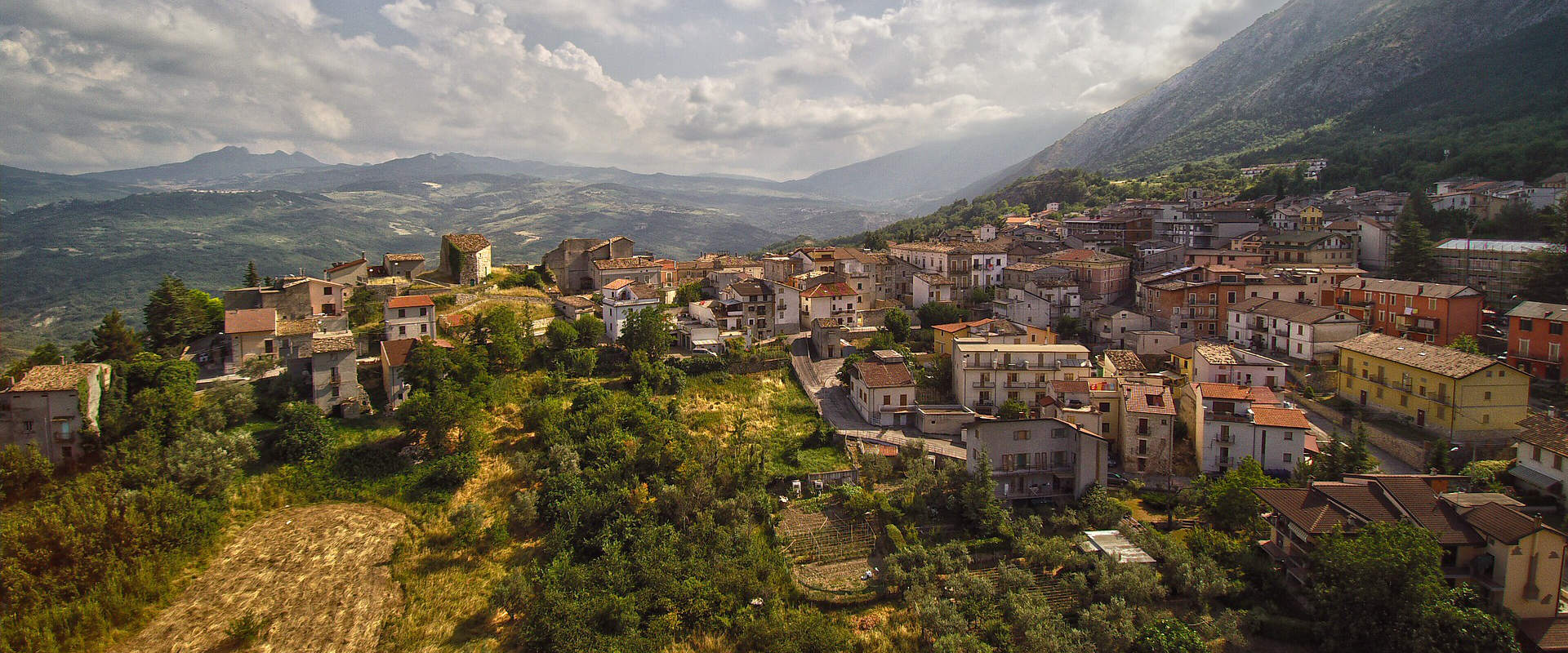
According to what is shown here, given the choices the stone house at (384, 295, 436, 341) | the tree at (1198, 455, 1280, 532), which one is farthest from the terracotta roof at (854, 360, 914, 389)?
the stone house at (384, 295, 436, 341)

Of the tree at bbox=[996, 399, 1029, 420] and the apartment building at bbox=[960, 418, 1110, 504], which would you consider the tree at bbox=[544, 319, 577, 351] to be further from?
the tree at bbox=[996, 399, 1029, 420]

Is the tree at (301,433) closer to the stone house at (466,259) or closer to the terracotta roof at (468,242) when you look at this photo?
the stone house at (466,259)

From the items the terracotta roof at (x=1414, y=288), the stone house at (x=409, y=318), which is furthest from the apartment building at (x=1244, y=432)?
the stone house at (x=409, y=318)

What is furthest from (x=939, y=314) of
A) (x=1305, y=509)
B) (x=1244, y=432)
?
(x=1305, y=509)

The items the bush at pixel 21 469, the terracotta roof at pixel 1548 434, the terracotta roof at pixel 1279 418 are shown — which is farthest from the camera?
the terracotta roof at pixel 1279 418

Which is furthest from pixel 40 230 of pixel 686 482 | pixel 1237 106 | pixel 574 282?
pixel 1237 106

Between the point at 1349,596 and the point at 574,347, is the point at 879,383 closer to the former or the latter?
the point at 574,347
